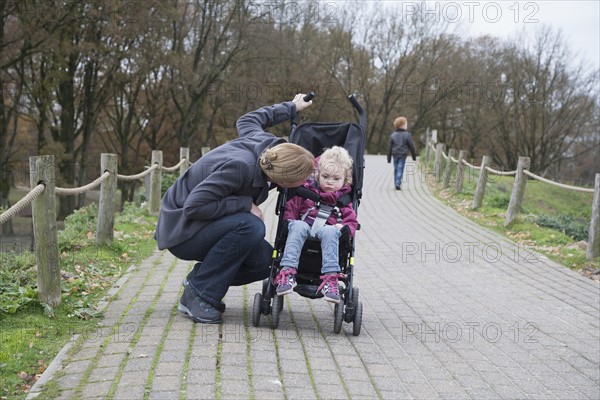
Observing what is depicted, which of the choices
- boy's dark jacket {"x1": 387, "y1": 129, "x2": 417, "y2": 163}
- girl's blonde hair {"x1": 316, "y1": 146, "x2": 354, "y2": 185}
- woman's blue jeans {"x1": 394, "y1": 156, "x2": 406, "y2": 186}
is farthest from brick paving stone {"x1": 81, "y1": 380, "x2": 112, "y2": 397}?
woman's blue jeans {"x1": 394, "y1": 156, "x2": 406, "y2": 186}

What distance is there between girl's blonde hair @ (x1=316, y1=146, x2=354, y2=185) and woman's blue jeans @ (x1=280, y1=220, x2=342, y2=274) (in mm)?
546

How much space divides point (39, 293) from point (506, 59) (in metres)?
40.4

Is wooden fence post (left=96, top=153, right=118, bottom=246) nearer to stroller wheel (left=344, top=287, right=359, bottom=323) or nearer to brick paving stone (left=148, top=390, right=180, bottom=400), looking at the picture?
stroller wheel (left=344, top=287, right=359, bottom=323)

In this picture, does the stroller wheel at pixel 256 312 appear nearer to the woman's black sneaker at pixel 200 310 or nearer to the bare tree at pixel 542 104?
the woman's black sneaker at pixel 200 310

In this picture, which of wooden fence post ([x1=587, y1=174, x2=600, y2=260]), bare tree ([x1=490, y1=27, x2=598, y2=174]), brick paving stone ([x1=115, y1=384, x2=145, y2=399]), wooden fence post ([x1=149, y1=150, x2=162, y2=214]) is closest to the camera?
brick paving stone ([x1=115, y1=384, x2=145, y2=399])

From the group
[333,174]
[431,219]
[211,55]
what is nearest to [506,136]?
[211,55]

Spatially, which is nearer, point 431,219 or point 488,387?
point 488,387

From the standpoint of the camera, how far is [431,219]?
13891mm

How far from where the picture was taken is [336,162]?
18.4 ft

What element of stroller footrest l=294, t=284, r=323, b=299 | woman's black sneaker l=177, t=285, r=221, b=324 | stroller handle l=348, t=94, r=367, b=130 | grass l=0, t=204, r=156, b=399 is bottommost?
grass l=0, t=204, r=156, b=399

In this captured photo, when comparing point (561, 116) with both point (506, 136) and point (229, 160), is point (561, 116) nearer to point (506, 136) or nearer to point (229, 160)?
point (506, 136)

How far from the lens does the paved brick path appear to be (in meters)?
4.20

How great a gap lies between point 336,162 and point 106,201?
4.00 metres

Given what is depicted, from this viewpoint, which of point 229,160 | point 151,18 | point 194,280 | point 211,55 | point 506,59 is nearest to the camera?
point 229,160
